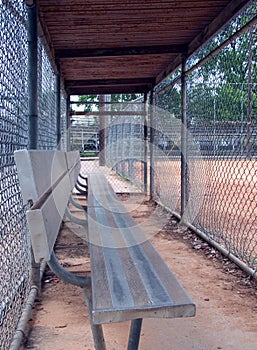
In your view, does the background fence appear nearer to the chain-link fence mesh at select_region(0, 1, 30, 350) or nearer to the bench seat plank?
the chain-link fence mesh at select_region(0, 1, 30, 350)

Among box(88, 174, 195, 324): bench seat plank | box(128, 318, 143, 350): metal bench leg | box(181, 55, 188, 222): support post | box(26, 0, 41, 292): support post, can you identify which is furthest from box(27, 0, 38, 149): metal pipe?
box(181, 55, 188, 222): support post

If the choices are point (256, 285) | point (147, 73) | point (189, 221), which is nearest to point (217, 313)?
point (256, 285)

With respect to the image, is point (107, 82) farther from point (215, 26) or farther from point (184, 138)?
point (215, 26)

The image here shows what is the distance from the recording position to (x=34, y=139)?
3.30m

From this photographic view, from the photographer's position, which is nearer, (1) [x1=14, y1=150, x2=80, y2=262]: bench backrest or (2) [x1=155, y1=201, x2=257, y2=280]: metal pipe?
(1) [x1=14, y1=150, x2=80, y2=262]: bench backrest

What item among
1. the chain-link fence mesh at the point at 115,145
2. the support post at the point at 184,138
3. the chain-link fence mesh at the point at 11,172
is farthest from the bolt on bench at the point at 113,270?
the chain-link fence mesh at the point at 115,145

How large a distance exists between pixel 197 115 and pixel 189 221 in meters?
1.45

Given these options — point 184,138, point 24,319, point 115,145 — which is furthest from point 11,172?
point 115,145

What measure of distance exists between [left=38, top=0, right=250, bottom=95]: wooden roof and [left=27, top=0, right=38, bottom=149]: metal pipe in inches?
21.9

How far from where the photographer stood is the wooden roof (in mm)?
3963

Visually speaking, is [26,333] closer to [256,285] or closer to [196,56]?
[256,285]

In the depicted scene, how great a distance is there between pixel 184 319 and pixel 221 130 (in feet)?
6.65

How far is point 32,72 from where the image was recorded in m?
3.31

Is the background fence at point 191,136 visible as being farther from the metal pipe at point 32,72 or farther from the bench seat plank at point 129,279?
the bench seat plank at point 129,279
